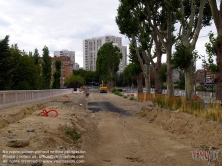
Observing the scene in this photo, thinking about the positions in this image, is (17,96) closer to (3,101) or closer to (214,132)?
(3,101)

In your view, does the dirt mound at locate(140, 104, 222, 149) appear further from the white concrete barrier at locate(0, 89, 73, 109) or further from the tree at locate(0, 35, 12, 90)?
the tree at locate(0, 35, 12, 90)

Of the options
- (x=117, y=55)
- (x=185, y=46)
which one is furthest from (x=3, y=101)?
(x=117, y=55)

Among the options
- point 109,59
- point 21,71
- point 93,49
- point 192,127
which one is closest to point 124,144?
point 192,127

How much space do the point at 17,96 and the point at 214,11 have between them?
53.2 feet

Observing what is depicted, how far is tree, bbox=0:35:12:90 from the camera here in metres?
29.1

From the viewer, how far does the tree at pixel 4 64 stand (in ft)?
95.6

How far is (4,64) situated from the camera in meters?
29.6

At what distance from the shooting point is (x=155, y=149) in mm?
9391

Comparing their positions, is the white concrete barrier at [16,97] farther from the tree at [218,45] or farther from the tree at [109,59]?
the tree at [109,59]

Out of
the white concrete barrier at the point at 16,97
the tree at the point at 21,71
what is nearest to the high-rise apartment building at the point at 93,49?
the tree at the point at 21,71

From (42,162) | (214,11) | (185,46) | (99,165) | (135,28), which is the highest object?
(135,28)

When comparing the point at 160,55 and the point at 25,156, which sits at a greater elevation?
the point at 160,55

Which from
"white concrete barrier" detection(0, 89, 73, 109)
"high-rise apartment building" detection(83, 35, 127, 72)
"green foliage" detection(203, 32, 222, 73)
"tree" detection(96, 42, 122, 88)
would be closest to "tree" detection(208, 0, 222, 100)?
"green foliage" detection(203, 32, 222, 73)

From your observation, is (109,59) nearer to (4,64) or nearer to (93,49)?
(4,64)
